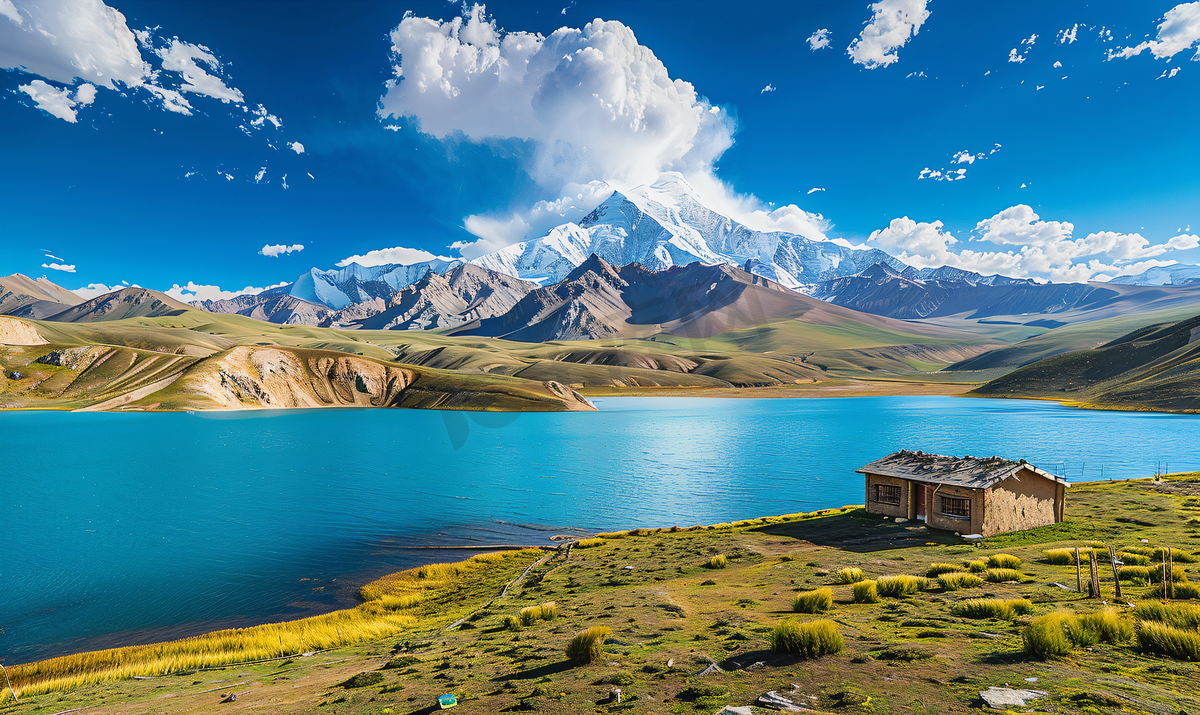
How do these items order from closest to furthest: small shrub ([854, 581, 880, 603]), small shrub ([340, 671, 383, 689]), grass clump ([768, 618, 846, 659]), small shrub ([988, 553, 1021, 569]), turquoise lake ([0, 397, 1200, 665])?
grass clump ([768, 618, 846, 659]) → small shrub ([340, 671, 383, 689]) → small shrub ([854, 581, 880, 603]) → small shrub ([988, 553, 1021, 569]) → turquoise lake ([0, 397, 1200, 665])

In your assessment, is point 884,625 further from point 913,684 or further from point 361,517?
point 361,517

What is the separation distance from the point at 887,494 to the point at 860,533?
547cm

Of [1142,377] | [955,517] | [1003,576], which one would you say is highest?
[1142,377]

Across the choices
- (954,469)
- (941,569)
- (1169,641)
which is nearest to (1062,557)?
(941,569)

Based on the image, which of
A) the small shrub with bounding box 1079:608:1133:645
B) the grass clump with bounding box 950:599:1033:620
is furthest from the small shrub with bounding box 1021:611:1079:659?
the grass clump with bounding box 950:599:1033:620

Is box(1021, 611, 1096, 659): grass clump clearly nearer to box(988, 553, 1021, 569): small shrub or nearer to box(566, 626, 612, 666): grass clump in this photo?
box(566, 626, 612, 666): grass clump

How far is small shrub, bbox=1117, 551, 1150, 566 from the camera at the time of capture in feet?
65.1

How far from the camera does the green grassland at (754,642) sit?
31.6 ft

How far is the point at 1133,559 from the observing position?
2022cm

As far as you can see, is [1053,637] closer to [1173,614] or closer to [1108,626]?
[1108,626]

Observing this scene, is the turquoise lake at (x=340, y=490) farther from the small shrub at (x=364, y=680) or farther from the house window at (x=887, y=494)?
the small shrub at (x=364, y=680)

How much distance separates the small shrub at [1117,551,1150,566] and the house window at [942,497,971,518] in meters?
9.46

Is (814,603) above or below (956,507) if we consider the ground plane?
below

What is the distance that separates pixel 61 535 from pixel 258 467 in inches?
1199
